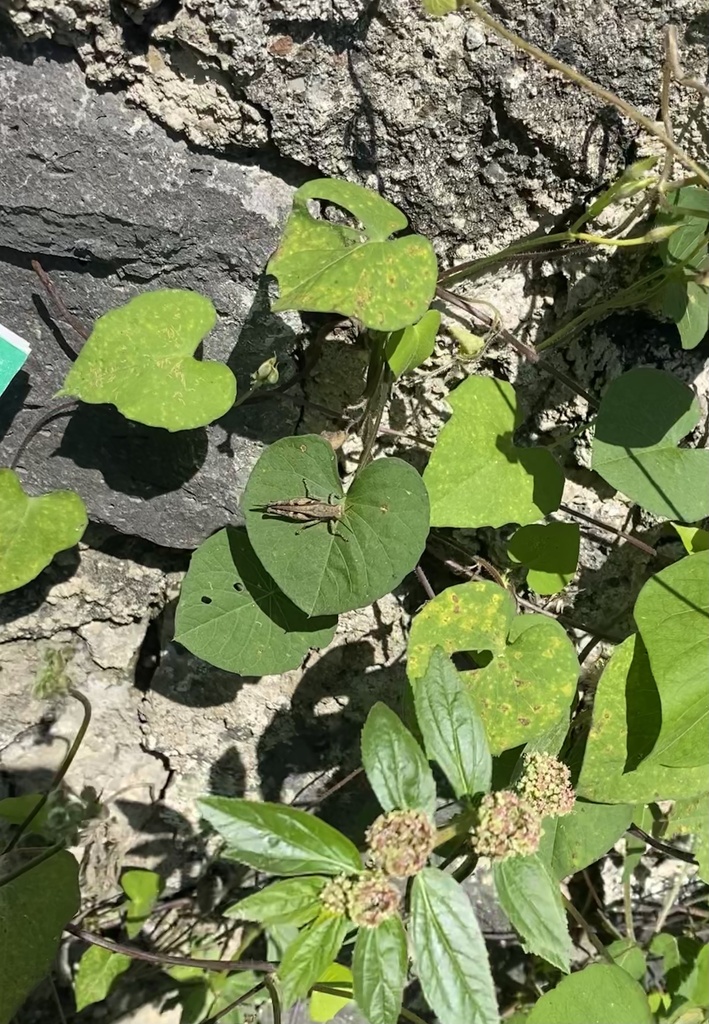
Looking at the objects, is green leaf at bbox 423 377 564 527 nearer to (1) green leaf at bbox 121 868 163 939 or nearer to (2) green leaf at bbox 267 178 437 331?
(2) green leaf at bbox 267 178 437 331

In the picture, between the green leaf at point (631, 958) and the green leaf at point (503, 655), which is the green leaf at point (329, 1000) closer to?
the green leaf at point (631, 958)

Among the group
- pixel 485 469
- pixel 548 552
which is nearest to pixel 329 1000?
pixel 548 552

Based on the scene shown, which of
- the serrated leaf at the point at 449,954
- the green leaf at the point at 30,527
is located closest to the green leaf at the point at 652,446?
the serrated leaf at the point at 449,954

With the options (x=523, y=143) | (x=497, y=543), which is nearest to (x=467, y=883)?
(x=497, y=543)

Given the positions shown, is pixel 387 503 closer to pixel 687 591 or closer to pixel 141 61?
pixel 687 591

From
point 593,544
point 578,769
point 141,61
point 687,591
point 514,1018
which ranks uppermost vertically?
point 141,61

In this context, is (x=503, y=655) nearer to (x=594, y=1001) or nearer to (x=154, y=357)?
(x=594, y=1001)

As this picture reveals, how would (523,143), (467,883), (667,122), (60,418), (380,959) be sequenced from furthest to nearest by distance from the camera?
(467,883), (60,418), (523,143), (667,122), (380,959)
